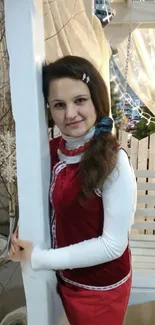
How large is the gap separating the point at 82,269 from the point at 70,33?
70cm

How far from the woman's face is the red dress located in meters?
0.08

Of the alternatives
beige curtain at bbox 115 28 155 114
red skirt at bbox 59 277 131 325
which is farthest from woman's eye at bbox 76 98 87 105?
beige curtain at bbox 115 28 155 114

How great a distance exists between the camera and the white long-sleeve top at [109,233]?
676 millimetres

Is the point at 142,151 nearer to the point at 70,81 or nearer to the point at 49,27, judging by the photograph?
the point at 49,27

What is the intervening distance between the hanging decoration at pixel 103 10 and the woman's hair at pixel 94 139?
87cm

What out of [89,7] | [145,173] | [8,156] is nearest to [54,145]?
[8,156]

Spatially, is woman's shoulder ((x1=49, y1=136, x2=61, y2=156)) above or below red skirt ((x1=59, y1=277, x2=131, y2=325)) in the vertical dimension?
above

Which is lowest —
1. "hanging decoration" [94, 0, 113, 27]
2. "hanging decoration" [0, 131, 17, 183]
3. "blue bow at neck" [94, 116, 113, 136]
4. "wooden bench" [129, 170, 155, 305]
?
"wooden bench" [129, 170, 155, 305]

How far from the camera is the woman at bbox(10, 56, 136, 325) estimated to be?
Result: 0.68 meters

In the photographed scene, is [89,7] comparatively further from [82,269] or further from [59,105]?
[82,269]

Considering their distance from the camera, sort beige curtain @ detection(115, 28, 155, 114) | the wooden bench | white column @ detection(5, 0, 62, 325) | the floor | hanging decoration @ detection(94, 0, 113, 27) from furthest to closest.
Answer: beige curtain @ detection(115, 28, 155, 114) → hanging decoration @ detection(94, 0, 113, 27) → the wooden bench → the floor → white column @ detection(5, 0, 62, 325)

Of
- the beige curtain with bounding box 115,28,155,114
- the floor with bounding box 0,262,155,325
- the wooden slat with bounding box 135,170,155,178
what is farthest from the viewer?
the beige curtain with bounding box 115,28,155,114

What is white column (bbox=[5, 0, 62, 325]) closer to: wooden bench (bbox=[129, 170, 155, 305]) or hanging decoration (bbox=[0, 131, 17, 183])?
hanging decoration (bbox=[0, 131, 17, 183])

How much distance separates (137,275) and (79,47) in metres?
0.80
